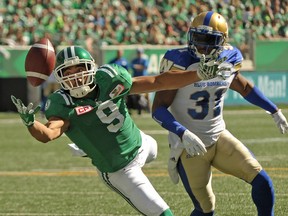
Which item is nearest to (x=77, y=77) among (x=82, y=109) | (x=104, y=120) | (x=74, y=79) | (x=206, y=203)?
(x=74, y=79)

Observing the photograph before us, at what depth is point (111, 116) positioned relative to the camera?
5500mm

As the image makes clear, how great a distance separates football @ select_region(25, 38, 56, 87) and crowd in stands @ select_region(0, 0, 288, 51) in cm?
1573

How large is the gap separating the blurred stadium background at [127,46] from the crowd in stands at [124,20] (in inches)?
1.0

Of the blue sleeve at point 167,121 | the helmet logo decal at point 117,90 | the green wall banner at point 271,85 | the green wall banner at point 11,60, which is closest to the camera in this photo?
the helmet logo decal at point 117,90

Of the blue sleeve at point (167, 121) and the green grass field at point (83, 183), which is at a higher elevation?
the blue sleeve at point (167, 121)

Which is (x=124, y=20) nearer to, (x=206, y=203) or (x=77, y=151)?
(x=206, y=203)

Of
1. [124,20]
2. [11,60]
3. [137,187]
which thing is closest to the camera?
[137,187]

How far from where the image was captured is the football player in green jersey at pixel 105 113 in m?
5.40

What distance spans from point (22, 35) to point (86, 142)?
17.2 metres

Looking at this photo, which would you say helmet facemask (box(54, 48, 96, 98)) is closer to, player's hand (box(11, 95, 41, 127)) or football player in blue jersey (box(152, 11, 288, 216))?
player's hand (box(11, 95, 41, 127))

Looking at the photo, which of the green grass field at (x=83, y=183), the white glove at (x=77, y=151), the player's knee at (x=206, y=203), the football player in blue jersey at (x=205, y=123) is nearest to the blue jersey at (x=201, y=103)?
the football player in blue jersey at (x=205, y=123)

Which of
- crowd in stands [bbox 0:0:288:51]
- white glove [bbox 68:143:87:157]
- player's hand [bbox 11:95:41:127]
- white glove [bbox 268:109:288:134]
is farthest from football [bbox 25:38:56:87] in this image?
crowd in stands [bbox 0:0:288:51]

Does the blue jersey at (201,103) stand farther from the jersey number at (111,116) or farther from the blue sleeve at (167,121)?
the jersey number at (111,116)

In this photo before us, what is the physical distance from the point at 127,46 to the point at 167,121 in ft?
55.5
